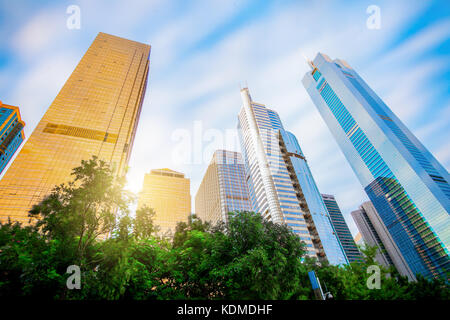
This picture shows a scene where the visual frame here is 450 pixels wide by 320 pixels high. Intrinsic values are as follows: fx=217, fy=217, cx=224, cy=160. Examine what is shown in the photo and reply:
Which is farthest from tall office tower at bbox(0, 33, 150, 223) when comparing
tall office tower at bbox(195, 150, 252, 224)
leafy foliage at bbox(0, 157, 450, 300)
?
tall office tower at bbox(195, 150, 252, 224)

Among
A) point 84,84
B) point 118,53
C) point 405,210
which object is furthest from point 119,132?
point 405,210

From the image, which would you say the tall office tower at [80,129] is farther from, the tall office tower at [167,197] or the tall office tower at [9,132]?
the tall office tower at [167,197]

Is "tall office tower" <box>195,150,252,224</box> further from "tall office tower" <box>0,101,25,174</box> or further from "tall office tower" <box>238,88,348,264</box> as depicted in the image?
"tall office tower" <box>0,101,25,174</box>

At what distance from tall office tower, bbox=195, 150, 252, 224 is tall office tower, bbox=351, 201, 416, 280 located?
327ft

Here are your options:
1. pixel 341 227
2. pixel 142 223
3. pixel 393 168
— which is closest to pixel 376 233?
pixel 341 227

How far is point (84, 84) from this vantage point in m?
86.6

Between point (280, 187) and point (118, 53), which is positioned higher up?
point (118, 53)

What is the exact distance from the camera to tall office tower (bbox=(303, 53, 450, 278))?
294 ft

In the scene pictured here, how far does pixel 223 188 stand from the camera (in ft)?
408

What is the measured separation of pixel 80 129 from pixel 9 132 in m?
44.7
